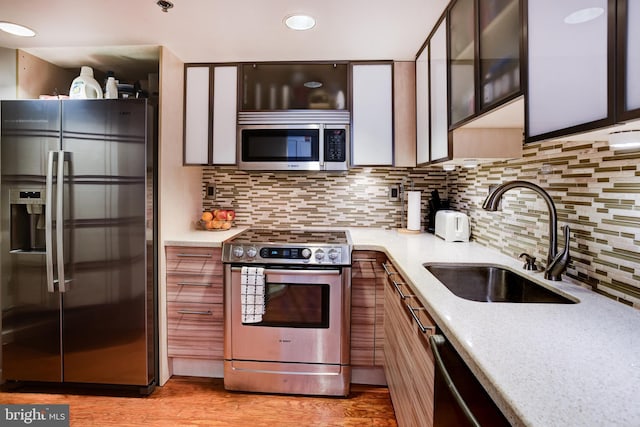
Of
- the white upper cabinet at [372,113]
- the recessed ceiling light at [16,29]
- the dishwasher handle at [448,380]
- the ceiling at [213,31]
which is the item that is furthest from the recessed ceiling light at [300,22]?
the dishwasher handle at [448,380]

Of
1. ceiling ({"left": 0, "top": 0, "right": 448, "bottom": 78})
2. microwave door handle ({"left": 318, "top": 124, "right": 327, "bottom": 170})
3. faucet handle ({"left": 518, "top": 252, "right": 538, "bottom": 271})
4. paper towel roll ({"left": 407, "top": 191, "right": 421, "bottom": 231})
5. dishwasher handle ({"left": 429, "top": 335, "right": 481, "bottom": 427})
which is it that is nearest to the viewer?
dishwasher handle ({"left": 429, "top": 335, "right": 481, "bottom": 427})

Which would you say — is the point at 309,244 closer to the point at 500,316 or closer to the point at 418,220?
the point at 418,220

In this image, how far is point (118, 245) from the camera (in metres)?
2.05

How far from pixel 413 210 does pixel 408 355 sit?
1.36m

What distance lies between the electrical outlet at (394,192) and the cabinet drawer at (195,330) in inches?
60.8

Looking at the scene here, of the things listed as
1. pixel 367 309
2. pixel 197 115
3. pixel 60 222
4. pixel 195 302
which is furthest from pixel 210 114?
pixel 367 309

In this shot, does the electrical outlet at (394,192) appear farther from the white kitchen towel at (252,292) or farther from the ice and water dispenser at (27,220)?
the ice and water dispenser at (27,220)

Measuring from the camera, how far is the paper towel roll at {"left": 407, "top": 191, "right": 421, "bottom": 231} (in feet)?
8.31

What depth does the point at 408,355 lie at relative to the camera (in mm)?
1402

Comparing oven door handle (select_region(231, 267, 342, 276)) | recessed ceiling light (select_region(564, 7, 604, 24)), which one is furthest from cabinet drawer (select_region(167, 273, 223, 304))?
recessed ceiling light (select_region(564, 7, 604, 24))

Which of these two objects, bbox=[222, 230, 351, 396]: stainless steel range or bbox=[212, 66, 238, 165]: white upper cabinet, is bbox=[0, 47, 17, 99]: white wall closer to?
bbox=[212, 66, 238, 165]: white upper cabinet

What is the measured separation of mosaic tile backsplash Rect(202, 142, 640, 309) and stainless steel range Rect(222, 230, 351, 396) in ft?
2.42

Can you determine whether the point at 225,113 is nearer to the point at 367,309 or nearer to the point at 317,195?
the point at 317,195

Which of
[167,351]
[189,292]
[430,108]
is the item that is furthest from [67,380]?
[430,108]
